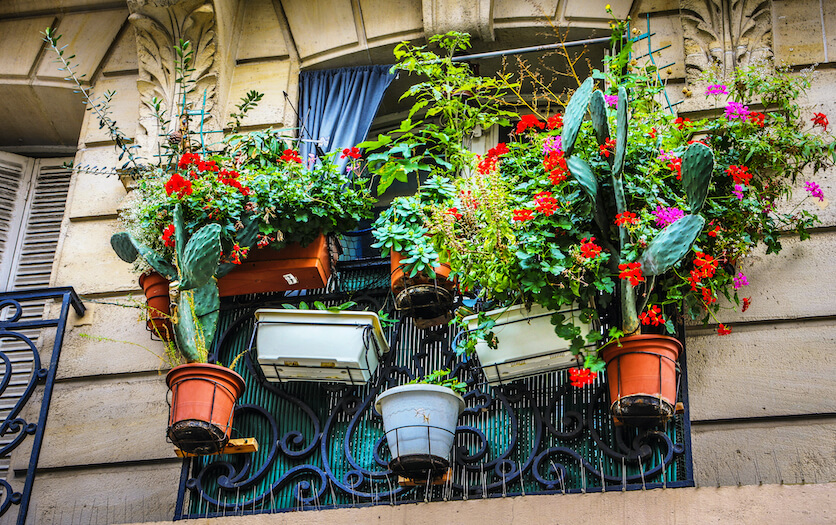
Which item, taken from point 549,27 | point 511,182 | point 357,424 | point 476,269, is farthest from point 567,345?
point 549,27

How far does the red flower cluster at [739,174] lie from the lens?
17.4 feet

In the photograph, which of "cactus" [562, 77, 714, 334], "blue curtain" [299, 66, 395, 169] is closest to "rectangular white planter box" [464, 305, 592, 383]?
"cactus" [562, 77, 714, 334]

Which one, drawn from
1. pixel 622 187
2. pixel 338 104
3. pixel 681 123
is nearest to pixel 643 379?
pixel 622 187

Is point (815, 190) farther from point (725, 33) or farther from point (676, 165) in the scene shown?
point (725, 33)

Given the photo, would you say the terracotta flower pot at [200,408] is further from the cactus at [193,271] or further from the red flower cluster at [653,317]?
the red flower cluster at [653,317]

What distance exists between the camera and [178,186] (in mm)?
5816

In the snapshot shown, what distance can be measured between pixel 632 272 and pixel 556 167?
2.80ft

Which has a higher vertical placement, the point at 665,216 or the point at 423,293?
the point at 665,216

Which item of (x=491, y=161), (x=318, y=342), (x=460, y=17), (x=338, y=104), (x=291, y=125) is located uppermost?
(x=460, y=17)

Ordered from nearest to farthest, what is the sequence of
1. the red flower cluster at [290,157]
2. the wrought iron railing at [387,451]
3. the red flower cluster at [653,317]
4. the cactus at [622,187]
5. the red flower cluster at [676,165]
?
1. the cactus at [622,187]
2. the red flower cluster at [653,317]
3. the wrought iron railing at [387,451]
4. the red flower cluster at [676,165]
5. the red flower cluster at [290,157]

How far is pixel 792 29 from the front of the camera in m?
6.49

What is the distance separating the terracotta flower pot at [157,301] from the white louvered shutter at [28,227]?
54.4 inches

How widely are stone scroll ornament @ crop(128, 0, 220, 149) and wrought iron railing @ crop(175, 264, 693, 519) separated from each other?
1897 millimetres

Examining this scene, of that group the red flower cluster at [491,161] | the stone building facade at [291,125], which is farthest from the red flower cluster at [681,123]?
the red flower cluster at [491,161]
